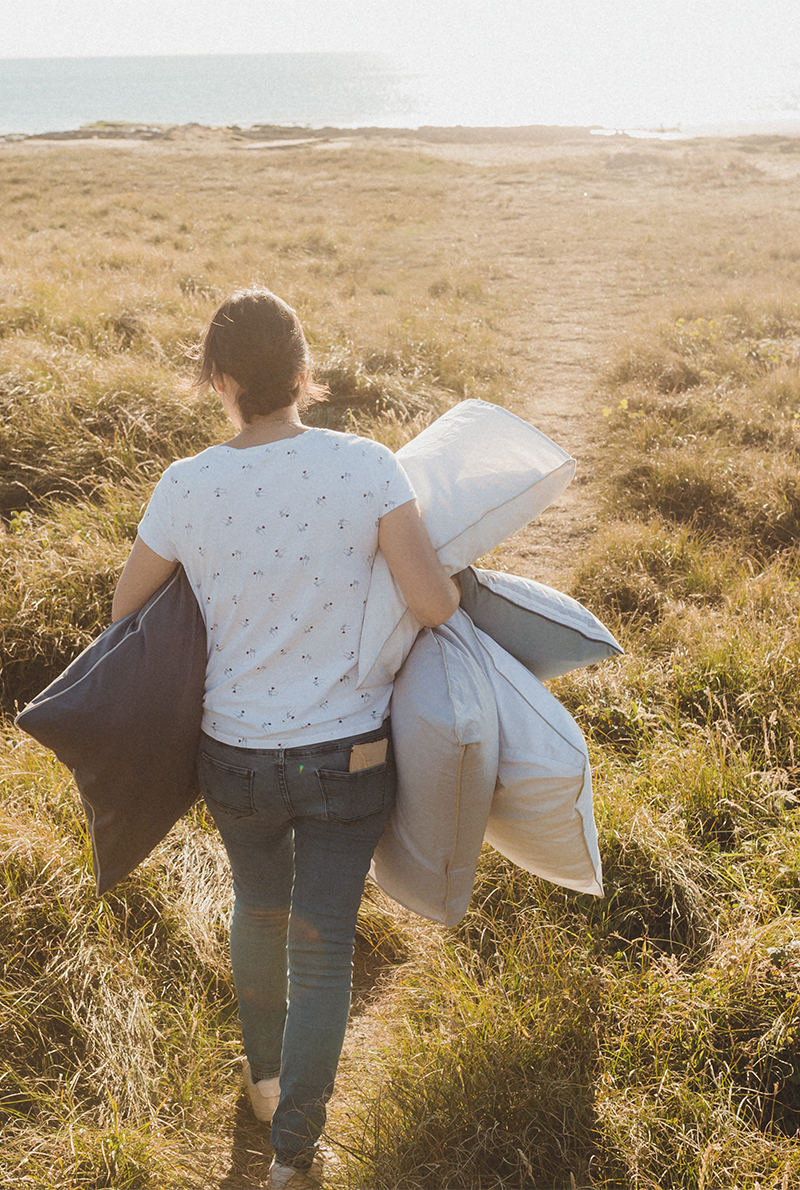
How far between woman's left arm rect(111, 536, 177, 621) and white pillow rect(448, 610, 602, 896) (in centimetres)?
65

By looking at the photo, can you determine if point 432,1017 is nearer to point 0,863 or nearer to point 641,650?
point 0,863

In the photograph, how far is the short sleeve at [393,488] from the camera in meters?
1.51

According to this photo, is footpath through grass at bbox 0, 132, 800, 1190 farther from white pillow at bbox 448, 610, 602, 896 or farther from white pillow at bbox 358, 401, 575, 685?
white pillow at bbox 358, 401, 575, 685

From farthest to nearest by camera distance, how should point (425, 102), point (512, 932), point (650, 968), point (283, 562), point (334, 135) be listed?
point (425, 102), point (334, 135), point (512, 932), point (650, 968), point (283, 562)

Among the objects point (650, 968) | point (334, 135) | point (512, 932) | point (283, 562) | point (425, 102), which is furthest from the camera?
point (425, 102)

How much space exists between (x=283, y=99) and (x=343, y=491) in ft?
448

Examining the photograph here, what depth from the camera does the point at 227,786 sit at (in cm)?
161

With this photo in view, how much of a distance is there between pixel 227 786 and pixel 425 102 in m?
137

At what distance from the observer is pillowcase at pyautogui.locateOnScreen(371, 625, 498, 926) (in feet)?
5.23

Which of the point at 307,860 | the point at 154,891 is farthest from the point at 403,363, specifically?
the point at 307,860

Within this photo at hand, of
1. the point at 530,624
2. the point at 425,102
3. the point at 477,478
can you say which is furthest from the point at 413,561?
the point at 425,102

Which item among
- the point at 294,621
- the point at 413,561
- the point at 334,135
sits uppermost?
the point at 334,135

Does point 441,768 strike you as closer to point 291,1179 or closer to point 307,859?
point 307,859

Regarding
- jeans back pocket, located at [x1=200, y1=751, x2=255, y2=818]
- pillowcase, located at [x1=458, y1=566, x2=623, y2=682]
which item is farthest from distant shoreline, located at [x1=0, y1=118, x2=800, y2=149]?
jeans back pocket, located at [x1=200, y1=751, x2=255, y2=818]
